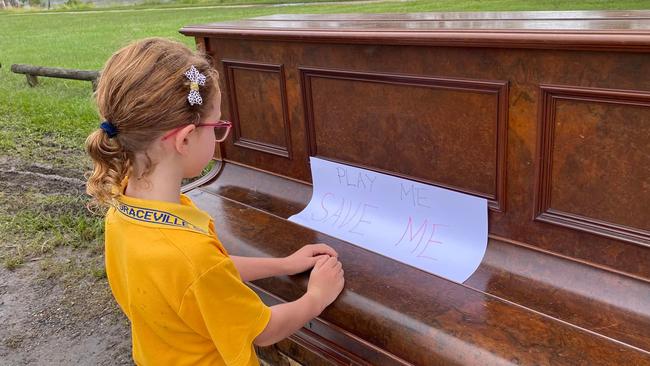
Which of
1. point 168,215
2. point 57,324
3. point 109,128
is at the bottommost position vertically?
point 57,324

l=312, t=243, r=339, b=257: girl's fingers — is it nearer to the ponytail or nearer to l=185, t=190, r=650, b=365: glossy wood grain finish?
l=185, t=190, r=650, b=365: glossy wood grain finish

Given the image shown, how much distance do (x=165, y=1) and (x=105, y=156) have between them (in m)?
37.2

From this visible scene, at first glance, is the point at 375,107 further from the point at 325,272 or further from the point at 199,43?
the point at 199,43

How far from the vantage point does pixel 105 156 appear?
1.45m

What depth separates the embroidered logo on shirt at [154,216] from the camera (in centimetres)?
144

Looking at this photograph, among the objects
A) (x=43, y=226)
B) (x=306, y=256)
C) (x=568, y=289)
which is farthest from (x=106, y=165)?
(x=43, y=226)

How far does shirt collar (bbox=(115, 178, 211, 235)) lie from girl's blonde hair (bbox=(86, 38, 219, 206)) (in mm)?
78

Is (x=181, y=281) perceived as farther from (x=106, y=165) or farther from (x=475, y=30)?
(x=475, y=30)

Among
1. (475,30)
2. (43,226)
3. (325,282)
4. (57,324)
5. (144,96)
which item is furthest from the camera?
(43,226)

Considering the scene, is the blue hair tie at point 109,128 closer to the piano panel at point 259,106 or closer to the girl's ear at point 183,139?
the girl's ear at point 183,139

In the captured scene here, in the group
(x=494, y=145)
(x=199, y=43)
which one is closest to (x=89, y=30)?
(x=199, y=43)

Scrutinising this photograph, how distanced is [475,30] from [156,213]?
0.90 meters

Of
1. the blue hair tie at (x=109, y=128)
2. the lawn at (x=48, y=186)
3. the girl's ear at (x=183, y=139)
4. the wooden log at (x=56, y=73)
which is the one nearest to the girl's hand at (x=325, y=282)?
the girl's ear at (x=183, y=139)

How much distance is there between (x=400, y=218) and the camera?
1918 millimetres
